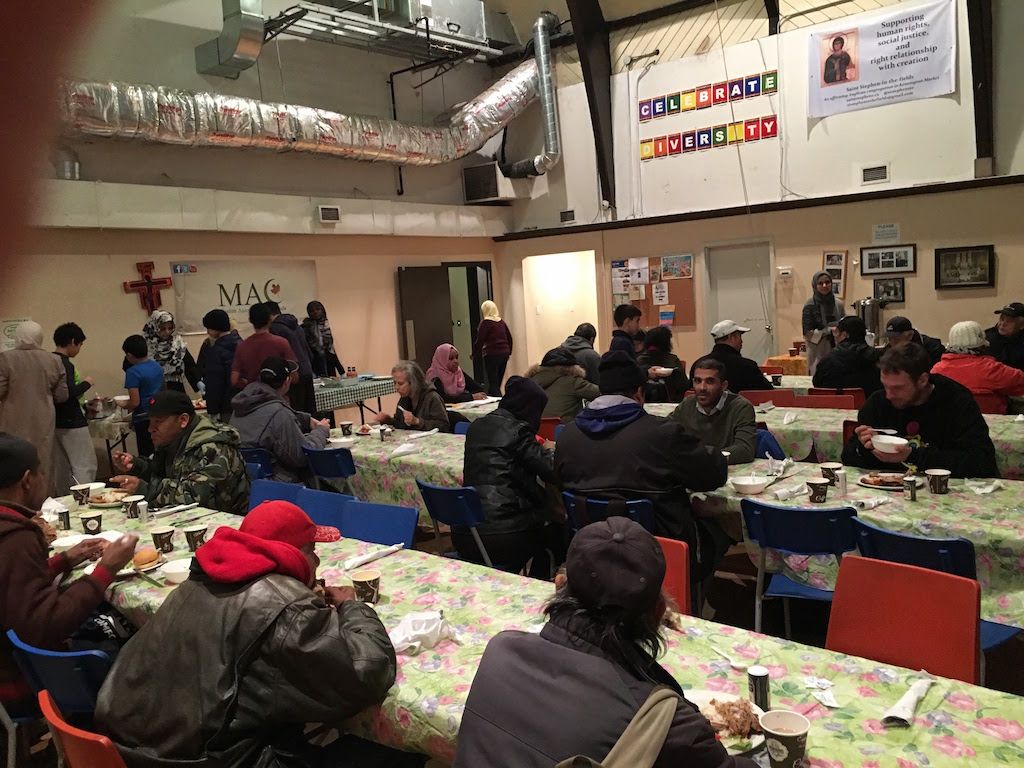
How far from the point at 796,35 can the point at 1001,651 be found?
7108 mm

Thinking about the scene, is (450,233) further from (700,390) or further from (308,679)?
(308,679)

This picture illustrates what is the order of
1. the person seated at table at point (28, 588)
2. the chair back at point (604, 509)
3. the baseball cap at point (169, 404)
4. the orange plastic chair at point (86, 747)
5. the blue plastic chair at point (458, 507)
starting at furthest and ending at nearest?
the baseball cap at point (169, 404) < the blue plastic chair at point (458, 507) < the chair back at point (604, 509) < the person seated at table at point (28, 588) < the orange plastic chair at point (86, 747)

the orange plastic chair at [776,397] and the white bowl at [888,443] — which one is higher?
the white bowl at [888,443]

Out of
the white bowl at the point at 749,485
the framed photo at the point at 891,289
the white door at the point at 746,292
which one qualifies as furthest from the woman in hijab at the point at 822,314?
the white bowl at the point at 749,485

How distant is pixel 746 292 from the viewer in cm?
913

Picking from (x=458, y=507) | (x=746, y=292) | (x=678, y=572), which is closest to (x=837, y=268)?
(x=746, y=292)

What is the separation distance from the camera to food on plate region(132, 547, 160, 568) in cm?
282

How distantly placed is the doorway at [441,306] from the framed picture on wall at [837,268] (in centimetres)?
449

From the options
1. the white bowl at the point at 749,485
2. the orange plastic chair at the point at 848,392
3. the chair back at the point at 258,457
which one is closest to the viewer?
the white bowl at the point at 749,485

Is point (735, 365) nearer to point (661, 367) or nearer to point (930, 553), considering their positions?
point (661, 367)

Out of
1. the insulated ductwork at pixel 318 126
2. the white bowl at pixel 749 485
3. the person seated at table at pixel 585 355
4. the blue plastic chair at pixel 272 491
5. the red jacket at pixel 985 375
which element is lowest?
the white bowl at pixel 749 485

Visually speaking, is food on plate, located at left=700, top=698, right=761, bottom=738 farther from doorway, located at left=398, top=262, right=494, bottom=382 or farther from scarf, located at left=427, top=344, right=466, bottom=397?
doorway, located at left=398, top=262, right=494, bottom=382

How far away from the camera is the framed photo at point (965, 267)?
24.5 ft

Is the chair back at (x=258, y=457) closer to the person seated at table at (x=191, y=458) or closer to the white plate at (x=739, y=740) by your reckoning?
the person seated at table at (x=191, y=458)
